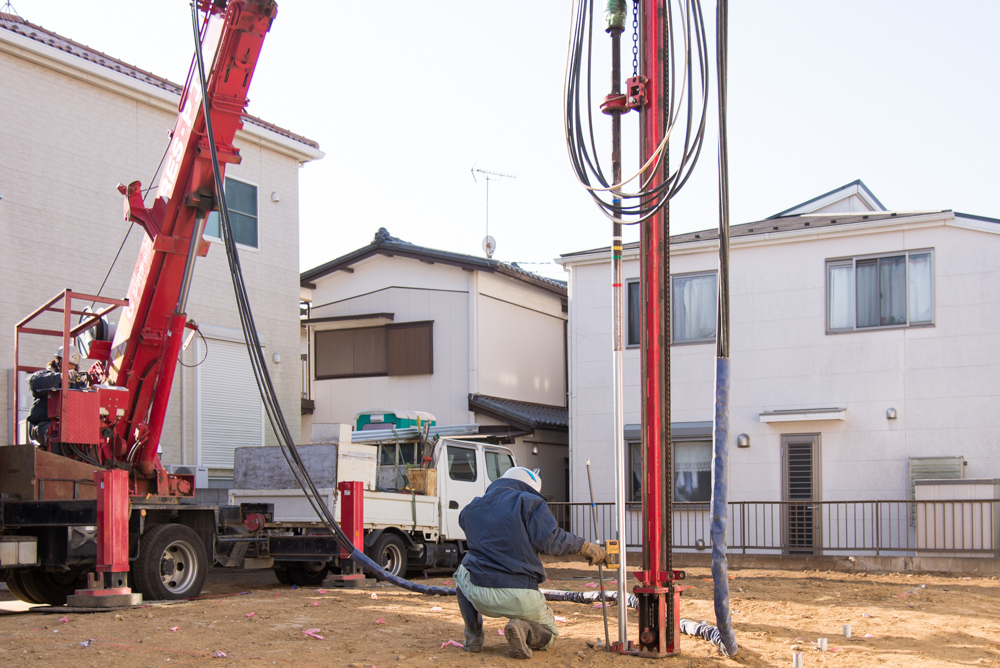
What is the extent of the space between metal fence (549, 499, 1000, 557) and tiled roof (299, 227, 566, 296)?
21.1ft

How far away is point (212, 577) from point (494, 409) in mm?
8112

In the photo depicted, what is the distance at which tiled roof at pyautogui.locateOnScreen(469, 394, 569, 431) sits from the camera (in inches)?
862

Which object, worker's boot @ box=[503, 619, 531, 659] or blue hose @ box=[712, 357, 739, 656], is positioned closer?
worker's boot @ box=[503, 619, 531, 659]

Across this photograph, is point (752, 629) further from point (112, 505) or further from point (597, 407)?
point (597, 407)

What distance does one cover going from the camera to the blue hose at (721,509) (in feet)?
24.6

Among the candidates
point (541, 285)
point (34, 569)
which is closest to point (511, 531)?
point (34, 569)

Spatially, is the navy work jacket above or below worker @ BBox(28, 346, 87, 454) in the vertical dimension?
below

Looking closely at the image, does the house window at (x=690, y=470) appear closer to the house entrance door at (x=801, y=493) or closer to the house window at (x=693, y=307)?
the house entrance door at (x=801, y=493)

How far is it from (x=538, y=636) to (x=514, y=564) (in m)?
0.63

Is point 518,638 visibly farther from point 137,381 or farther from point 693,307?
point 693,307

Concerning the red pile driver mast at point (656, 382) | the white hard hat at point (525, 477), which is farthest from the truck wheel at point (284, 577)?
the red pile driver mast at point (656, 382)

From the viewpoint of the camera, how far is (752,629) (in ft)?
30.2

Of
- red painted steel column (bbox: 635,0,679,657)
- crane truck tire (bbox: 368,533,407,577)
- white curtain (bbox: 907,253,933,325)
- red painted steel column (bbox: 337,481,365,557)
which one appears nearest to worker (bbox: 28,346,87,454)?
red painted steel column (bbox: 337,481,365,557)

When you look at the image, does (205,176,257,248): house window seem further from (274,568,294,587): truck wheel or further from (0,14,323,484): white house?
(274,568,294,587): truck wheel
